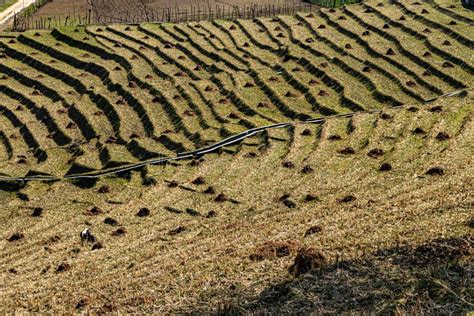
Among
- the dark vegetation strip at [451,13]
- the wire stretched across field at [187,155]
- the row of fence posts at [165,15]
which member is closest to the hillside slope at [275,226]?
the wire stretched across field at [187,155]

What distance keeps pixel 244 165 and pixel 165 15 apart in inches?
1926

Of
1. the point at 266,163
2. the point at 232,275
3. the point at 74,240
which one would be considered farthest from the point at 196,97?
the point at 232,275

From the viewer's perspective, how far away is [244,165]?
45562 mm

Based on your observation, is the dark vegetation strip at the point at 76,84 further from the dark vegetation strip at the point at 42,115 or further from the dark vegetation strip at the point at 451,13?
the dark vegetation strip at the point at 451,13

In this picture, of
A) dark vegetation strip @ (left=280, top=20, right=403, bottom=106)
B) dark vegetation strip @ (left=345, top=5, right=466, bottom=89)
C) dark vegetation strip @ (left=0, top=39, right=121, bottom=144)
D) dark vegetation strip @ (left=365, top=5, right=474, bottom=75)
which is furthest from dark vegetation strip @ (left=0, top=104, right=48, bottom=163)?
dark vegetation strip @ (left=365, top=5, right=474, bottom=75)

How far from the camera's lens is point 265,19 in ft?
271

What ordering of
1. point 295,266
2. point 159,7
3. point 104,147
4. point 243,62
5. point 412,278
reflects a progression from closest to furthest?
1. point 412,278
2. point 295,266
3. point 104,147
4. point 243,62
5. point 159,7

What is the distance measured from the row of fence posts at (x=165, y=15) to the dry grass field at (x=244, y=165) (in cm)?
535

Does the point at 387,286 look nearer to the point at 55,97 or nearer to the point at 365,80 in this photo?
the point at 365,80

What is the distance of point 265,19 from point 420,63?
83.4ft

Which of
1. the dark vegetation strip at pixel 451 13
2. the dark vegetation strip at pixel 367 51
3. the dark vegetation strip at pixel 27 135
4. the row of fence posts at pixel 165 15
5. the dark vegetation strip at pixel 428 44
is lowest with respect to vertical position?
the dark vegetation strip at pixel 27 135

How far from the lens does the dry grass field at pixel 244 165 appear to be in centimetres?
2541

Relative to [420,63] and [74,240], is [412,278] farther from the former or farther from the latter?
[420,63]

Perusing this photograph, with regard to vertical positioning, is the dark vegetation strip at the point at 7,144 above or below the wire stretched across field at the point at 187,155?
below
